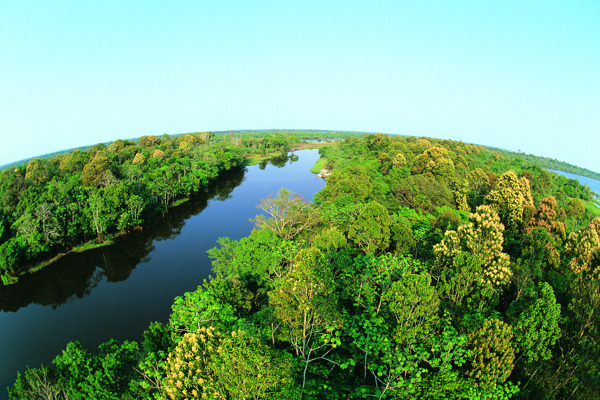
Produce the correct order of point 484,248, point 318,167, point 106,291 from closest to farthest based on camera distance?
1. point 484,248
2. point 106,291
3. point 318,167

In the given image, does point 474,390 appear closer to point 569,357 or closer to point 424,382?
point 424,382

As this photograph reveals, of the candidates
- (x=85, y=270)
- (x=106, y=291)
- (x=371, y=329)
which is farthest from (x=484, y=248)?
(x=85, y=270)

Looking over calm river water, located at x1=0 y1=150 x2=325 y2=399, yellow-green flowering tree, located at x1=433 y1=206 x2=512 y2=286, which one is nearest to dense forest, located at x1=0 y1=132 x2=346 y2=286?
calm river water, located at x1=0 y1=150 x2=325 y2=399

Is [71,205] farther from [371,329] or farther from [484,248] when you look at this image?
[484,248]

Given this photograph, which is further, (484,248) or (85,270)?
(85,270)

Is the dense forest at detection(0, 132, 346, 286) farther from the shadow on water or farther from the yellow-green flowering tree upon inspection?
the yellow-green flowering tree

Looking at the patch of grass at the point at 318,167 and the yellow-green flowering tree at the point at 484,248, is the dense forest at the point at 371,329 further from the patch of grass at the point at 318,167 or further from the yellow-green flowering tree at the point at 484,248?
the patch of grass at the point at 318,167
